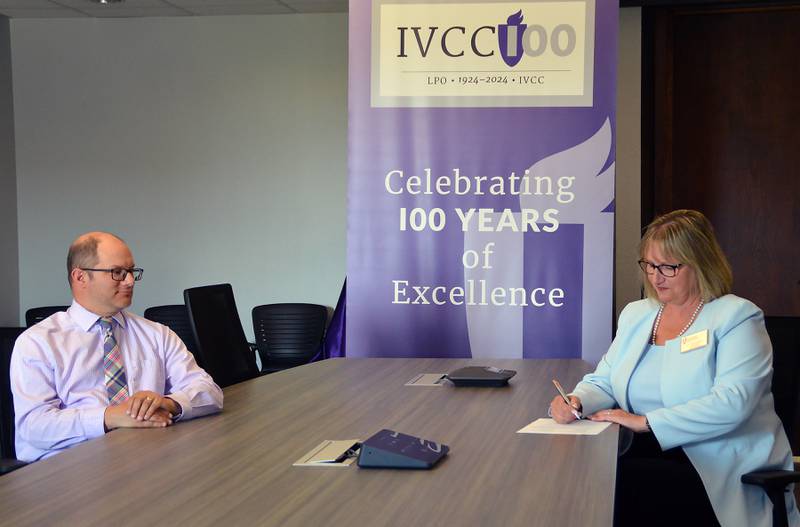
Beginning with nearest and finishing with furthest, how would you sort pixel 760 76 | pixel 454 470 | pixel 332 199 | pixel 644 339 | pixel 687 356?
pixel 454 470 < pixel 687 356 < pixel 644 339 < pixel 760 76 < pixel 332 199

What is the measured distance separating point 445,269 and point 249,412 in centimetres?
196

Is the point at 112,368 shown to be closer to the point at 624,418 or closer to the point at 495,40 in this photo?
the point at 624,418

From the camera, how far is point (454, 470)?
2.25 metres

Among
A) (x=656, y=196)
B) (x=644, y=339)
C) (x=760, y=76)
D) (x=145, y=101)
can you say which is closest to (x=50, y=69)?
(x=145, y=101)

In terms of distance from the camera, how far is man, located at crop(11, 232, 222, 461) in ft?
9.18

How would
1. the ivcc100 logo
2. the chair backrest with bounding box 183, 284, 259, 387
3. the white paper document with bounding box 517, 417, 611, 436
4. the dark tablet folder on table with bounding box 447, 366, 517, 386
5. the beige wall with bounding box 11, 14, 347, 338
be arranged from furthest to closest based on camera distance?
the beige wall with bounding box 11, 14, 347, 338
the ivcc100 logo
the chair backrest with bounding box 183, 284, 259, 387
the dark tablet folder on table with bounding box 447, 366, 517, 386
the white paper document with bounding box 517, 417, 611, 436

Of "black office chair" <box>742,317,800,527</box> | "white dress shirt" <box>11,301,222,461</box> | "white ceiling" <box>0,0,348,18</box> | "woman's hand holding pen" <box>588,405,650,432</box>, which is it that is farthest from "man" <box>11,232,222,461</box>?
"white ceiling" <box>0,0,348,18</box>

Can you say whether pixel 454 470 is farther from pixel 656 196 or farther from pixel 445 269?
pixel 656 196

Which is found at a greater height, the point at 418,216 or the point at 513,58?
the point at 513,58

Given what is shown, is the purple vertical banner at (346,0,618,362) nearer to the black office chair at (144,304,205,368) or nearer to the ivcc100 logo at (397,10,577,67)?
the ivcc100 logo at (397,10,577,67)

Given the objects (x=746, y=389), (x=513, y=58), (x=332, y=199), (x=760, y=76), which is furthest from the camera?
(x=332, y=199)

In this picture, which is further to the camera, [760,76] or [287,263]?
[287,263]

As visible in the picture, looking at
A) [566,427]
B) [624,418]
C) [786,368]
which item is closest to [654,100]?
[786,368]

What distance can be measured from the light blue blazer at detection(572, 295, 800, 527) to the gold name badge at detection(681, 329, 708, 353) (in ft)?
0.05
